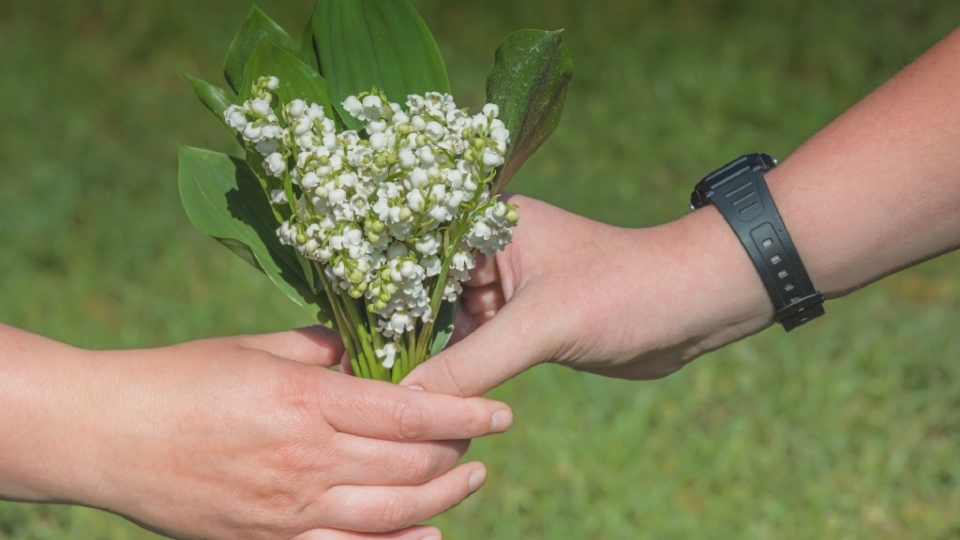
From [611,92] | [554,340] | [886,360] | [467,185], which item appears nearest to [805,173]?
[554,340]

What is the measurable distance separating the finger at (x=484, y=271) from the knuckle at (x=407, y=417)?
0.25 m

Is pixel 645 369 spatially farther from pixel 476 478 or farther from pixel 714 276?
pixel 476 478

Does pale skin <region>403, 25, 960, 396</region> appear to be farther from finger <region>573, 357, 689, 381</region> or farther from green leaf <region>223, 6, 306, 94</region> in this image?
green leaf <region>223, 6, 306, 94</region>

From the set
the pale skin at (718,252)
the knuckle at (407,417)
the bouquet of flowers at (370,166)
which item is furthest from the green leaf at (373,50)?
the knuckle at (407,417)

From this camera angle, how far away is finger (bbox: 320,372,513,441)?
4.07 ft

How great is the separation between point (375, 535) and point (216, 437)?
25cm

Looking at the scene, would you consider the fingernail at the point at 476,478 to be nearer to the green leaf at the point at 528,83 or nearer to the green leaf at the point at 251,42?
the green leaf at the point at 528,83

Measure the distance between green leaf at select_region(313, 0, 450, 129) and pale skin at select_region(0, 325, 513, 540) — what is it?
0.35m

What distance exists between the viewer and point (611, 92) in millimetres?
3752

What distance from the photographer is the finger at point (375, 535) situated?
1.28m

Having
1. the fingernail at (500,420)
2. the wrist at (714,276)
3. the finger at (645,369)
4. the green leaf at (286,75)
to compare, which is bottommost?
the fingernail at (500,420)

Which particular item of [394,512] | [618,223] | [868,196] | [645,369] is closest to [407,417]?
[394,512]

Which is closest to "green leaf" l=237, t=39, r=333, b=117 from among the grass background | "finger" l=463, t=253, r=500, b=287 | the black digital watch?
"finger" l=463, t=253, r=500, b=287

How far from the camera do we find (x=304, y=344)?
1.42 m
